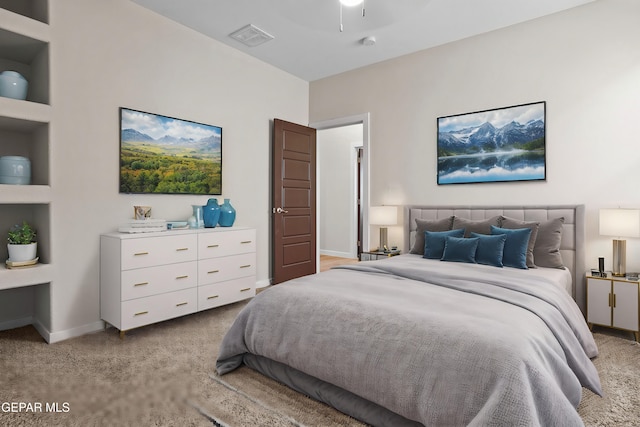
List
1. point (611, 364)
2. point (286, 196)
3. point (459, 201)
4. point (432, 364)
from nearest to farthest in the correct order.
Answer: point (432, 364) → point (611, 364) → point (459, 201) → point (286, 196)

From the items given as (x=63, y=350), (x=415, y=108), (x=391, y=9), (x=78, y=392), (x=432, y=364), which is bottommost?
(x=63, y=350)

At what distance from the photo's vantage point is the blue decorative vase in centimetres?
357

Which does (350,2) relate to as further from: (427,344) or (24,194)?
(24,194)

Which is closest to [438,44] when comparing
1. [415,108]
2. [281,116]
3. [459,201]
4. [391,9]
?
[415,108]

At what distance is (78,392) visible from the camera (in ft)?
5.45

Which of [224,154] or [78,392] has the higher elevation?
[224,154]

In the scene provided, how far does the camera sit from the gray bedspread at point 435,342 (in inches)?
51.7

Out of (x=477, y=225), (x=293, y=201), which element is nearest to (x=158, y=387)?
(x=477, y=225)

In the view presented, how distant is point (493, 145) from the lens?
142 inches

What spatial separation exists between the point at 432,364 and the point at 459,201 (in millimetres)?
2710

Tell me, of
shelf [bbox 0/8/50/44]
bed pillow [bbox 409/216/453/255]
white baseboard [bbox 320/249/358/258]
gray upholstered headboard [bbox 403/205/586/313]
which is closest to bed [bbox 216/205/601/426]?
→ gray upholstered headboard [bbox 403/205/586/313]

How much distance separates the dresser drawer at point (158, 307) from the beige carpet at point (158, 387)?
144mm

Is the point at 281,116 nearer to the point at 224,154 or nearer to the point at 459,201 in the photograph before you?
the point at 224,154

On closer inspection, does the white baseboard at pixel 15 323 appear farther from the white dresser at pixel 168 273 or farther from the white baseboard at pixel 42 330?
the white dresser at pixel 168 273
